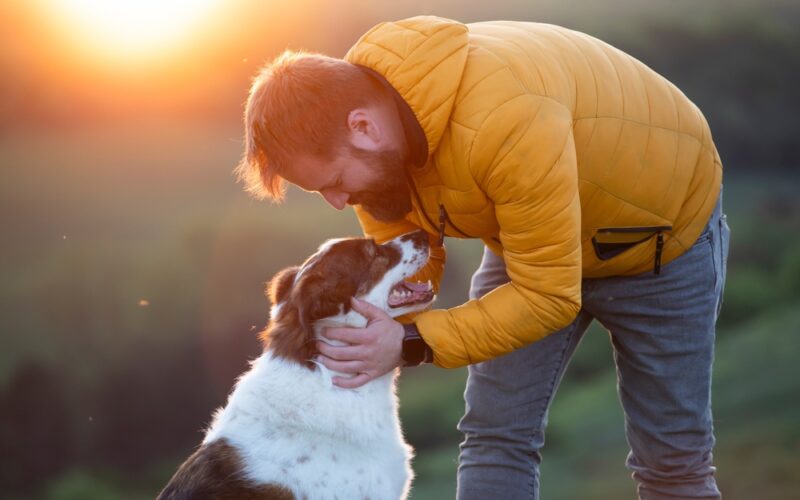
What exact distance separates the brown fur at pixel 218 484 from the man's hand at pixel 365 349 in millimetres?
379

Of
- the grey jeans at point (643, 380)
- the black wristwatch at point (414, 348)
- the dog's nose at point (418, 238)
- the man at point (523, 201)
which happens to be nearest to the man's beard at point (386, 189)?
the man at point (523, 201)

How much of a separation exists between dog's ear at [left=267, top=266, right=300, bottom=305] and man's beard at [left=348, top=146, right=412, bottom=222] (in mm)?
380

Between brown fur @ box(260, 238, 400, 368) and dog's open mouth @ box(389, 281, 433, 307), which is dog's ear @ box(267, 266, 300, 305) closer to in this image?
brown fur @ box(260, 238, 400, 368)

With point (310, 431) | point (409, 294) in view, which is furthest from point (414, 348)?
point (310, 431)

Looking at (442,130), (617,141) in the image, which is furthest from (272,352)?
(617,141)

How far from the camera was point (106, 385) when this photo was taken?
230 inches

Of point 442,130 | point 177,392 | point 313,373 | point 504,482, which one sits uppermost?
point 442,130

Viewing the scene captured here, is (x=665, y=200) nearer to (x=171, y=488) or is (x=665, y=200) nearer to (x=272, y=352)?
(x=272, y=352)

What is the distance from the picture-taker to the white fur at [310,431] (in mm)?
2732

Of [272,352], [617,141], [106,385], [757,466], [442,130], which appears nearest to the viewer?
[442,130]

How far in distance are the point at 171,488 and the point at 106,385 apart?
3358 millimetres

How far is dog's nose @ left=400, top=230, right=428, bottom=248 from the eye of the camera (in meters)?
3.01

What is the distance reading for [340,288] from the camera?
2865 mm

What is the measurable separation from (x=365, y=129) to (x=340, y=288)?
2.13ft
